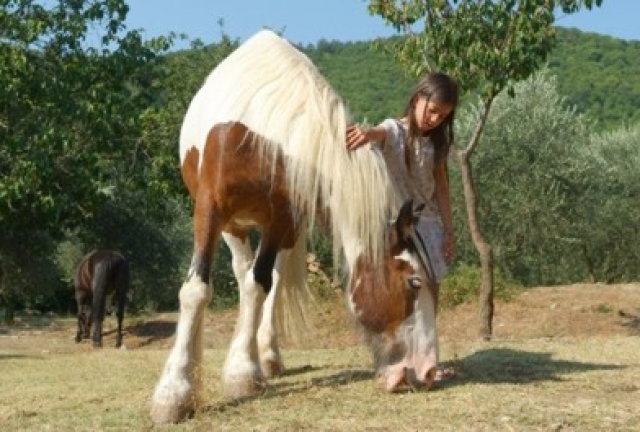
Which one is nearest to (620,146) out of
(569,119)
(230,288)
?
(569,119)

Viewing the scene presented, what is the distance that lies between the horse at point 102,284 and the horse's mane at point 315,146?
977 cm

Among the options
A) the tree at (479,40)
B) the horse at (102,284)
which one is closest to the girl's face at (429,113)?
the tree at (479,40)

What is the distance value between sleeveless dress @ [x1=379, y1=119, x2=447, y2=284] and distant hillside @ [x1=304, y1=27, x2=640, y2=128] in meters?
27.3

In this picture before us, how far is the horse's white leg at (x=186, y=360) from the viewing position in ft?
13.3

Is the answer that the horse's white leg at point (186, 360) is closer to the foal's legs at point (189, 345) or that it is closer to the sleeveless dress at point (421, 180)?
the foal's legs at point (189, 345)

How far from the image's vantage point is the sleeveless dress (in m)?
4.58

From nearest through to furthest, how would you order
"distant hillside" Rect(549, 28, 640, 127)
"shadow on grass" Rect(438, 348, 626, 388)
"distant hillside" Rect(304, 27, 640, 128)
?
"shadow on grass" Rect(438, 348, 626, 388) → "distant hillside" Rect(304, 27, 640, 128) → "distant hillside" Rect(549, 28, 640, 127)

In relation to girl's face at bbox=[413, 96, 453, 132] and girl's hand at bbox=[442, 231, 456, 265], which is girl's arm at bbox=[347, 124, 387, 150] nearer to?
girl's face at bbox=[413, 96, 453, 132]

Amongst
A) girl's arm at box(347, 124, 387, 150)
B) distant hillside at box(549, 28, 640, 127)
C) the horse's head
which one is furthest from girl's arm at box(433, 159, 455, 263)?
distant hillside at box(549, 28, 640, 127)

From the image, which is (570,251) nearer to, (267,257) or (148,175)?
(148,175)

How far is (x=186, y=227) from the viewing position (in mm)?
26734

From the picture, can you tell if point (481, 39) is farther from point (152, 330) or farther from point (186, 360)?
point (152, 330)

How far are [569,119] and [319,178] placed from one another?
1892 cm

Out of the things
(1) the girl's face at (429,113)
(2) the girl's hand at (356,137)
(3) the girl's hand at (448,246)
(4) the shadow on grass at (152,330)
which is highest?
Answer: (1) the girl's face at (429,113)
